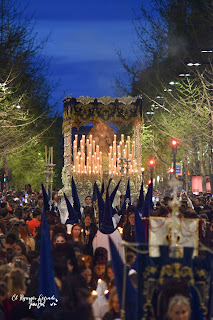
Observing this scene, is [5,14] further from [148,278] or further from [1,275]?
[148,278]

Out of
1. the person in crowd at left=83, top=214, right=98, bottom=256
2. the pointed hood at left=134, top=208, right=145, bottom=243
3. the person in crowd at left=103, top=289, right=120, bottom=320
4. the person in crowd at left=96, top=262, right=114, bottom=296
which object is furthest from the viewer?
the person in crowd at left=83, top=214, right=98, bottom=256

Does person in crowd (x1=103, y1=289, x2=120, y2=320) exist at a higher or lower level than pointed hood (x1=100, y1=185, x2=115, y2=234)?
lower

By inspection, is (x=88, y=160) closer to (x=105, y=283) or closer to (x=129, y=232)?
(x=129, y=232)

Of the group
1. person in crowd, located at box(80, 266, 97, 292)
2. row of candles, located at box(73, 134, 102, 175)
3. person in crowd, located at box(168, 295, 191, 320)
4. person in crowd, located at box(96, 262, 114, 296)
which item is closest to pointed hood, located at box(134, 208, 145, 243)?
person in crowd, located at box(96, 262, 114, 296)

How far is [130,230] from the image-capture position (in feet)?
49.1

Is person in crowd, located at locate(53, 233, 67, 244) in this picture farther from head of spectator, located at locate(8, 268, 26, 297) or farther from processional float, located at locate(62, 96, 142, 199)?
processional float, located at locate(62, 96, 142, 199)

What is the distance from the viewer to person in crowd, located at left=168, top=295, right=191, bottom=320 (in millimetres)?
6070

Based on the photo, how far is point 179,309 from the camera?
6.10 metres

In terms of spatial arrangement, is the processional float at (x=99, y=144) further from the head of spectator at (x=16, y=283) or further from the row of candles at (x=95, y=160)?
the head of spectator at (x=16, y=283)

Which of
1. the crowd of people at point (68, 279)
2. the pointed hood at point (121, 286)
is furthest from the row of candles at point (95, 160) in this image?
the pointed hood at point (121, 286)

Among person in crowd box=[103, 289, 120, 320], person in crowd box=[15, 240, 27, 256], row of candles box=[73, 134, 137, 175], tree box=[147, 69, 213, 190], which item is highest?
tree box=[147, 69, 213, 190]

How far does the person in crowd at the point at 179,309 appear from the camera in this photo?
6.07 m

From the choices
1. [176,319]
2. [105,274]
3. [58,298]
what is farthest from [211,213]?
[176,319]

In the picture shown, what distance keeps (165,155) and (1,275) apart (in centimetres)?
4942
